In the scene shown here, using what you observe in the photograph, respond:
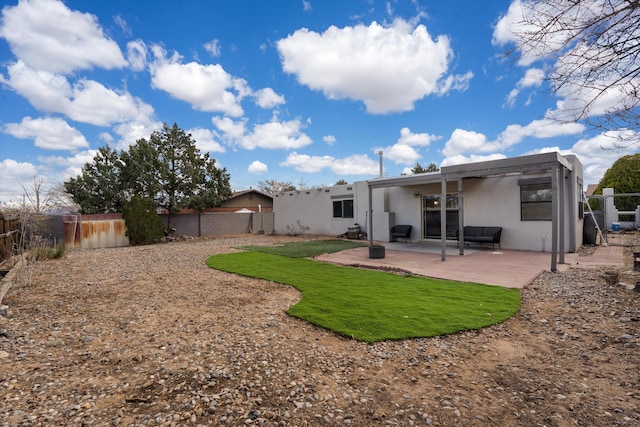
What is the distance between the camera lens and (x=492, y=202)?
10477 mm

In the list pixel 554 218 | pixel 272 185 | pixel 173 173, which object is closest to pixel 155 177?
pixel 173 173

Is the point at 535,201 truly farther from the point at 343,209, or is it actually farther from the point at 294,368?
the point at 294,368

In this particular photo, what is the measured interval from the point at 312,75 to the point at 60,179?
12549 mm

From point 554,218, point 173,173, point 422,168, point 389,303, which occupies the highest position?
point 422,168

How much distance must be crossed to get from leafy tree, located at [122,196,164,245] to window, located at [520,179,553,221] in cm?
1496

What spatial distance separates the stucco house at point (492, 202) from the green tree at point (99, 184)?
11.3m

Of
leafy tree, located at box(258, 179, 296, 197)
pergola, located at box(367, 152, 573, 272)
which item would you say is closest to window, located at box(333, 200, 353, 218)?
pergola, located at box(367, 152, 573, 272)

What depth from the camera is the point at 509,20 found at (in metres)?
3.17

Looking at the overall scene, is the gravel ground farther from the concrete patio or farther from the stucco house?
the stucco house

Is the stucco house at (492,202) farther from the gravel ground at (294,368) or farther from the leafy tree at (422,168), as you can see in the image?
the leafy tree at (422,168)

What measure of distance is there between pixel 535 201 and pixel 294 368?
990 centimetres

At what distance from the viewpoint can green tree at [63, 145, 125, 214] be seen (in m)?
14.1

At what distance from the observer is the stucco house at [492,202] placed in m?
7.62

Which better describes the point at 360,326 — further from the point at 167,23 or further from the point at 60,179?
the point at 60,179
